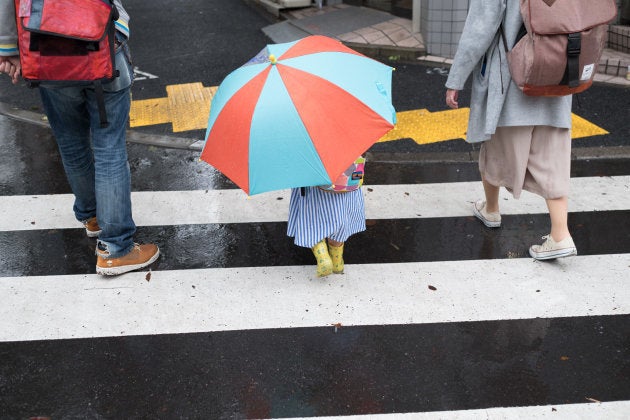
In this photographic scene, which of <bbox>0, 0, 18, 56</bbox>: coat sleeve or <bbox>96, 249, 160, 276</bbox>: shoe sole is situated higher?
<bbox>0, 0, 18, 56</bbox>: coat sleeve

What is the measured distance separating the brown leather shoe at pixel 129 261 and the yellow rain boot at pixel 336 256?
1.10m

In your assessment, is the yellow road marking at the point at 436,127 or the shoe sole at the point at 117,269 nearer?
the shoe sole at the point at 117,269

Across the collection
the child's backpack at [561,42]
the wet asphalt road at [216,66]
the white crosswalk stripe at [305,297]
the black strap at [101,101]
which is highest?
the child's backpack at [561,42]

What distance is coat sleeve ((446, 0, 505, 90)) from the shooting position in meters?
3.67

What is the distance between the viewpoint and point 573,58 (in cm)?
354

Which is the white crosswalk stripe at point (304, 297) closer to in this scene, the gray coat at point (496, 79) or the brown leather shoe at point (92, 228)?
the brown leather shoe at point (92, 228)

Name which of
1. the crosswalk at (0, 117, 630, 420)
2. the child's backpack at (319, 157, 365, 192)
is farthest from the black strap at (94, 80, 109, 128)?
the child's backpack at (319, 157, 365, 192)

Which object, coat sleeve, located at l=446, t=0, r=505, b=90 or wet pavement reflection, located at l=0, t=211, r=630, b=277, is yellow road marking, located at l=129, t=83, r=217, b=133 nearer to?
wet pavement reflection, located at l=0, t=211, r=630, b=277

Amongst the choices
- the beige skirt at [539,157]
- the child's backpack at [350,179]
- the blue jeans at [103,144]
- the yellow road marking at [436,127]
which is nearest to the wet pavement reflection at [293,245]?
the blue jeans at [103,144]

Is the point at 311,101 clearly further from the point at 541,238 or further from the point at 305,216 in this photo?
the point at 541,238

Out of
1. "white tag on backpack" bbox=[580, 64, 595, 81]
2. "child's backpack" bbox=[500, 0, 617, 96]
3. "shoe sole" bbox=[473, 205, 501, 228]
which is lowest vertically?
"shoe sole" bbox=[473, 205, 501, 228]

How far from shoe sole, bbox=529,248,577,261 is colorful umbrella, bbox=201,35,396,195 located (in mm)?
1384

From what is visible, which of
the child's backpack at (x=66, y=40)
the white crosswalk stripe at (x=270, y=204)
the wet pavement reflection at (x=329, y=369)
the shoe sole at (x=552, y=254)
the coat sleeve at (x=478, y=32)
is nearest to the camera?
the wet pavement reflection at (x=329, y=369)

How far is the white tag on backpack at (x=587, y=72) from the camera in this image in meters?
3.59
